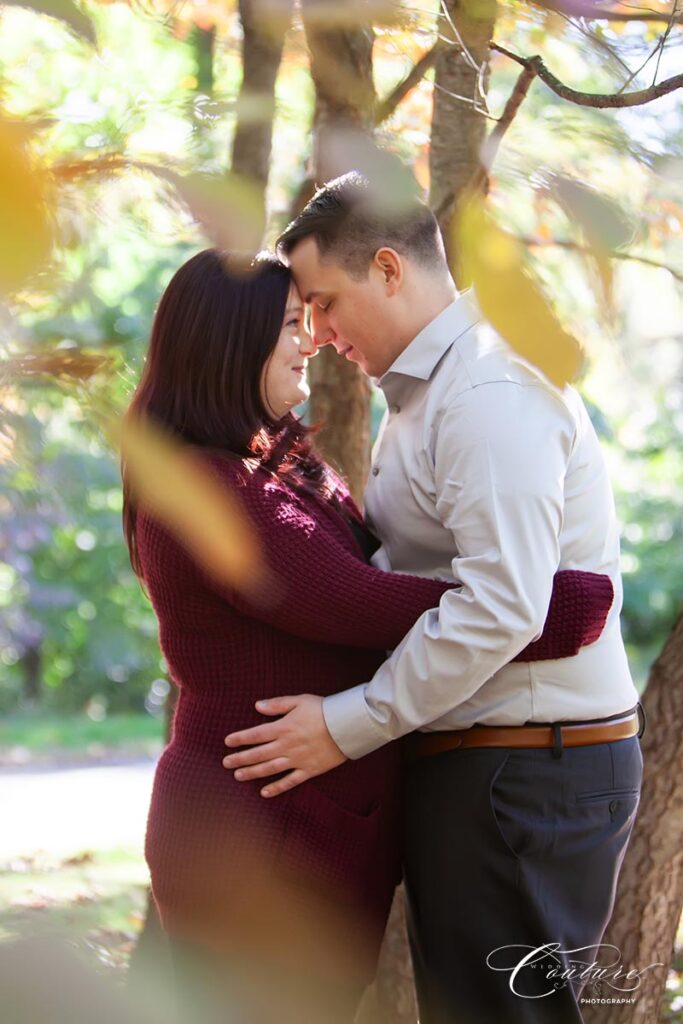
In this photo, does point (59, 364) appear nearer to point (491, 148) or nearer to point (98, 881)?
point (491, 148)

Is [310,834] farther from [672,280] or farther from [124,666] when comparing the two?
[124,666]

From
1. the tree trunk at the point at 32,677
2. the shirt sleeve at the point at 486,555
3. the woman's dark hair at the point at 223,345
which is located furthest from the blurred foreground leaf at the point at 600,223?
the tree trunk at the point at 32,677

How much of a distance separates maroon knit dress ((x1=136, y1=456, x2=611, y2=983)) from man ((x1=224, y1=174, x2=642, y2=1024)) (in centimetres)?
6

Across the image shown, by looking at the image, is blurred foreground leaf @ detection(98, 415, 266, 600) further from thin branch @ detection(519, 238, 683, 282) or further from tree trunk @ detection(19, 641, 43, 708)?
tree trunk @ detection(19, 641, 43, 708)

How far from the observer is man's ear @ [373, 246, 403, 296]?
2016mm

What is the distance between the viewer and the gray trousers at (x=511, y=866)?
195 centimetres

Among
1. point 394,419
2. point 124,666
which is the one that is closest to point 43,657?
point 124,666

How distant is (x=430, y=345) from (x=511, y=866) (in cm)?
94

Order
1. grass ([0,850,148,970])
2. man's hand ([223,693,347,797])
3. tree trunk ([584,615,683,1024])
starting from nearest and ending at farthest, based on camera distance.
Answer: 1. man's hand ([223,693,347,797])
2. tree trunk ([584,615,683,1024])
3. grass ([0,850,148,970])

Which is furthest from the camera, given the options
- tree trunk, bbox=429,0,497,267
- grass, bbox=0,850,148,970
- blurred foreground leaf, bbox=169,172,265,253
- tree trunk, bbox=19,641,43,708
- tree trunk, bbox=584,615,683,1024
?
tree trunk, bbox=19,641,43,708

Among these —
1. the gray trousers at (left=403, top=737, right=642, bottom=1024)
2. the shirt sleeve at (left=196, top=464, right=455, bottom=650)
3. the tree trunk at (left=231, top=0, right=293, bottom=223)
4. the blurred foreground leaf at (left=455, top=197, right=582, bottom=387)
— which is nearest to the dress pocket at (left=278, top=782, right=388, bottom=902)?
the gray trousers at (left=403, top=737, right=642, bottom=1024)

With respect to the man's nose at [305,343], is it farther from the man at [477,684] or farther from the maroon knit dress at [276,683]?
the maroon knit dress at [276,683]

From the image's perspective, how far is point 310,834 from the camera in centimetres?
197

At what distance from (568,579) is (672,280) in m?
1.28
